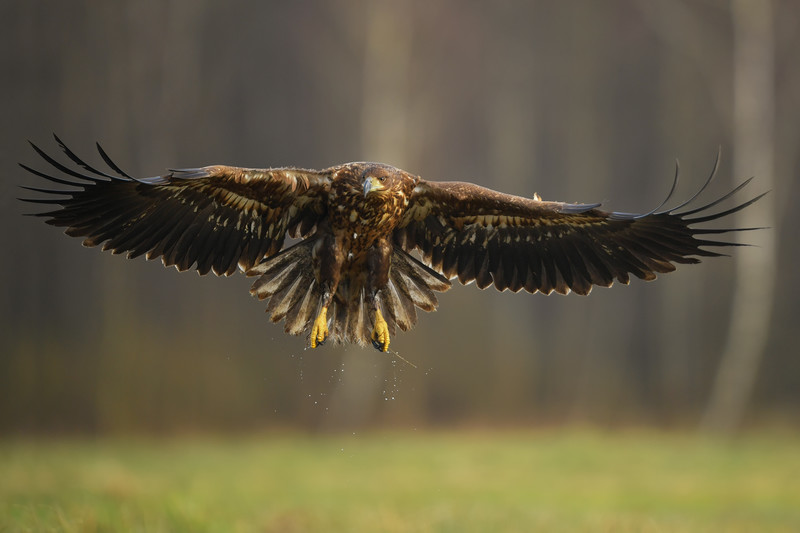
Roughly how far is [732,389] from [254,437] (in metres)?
5.09

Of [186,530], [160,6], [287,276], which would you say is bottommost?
[186,530]

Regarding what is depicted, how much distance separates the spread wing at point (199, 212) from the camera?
4125 mm

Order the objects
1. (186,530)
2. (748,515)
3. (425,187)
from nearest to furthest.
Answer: (425,187) → (186,530) → (748,515)

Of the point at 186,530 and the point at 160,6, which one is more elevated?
the point at 160,6

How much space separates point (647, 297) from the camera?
1077 centimetres

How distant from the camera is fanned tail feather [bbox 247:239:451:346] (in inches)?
181

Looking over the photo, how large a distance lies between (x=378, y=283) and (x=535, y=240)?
2.90 feet

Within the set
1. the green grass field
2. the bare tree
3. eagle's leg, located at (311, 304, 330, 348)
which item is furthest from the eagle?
the bare tree

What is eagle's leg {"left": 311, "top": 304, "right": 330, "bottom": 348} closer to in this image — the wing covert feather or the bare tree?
the wing covert feather

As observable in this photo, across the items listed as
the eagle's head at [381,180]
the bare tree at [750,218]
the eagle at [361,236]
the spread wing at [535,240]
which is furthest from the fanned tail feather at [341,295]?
the bare tree at [750,218]

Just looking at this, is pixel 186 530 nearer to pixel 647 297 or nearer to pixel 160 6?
pixel 160 6

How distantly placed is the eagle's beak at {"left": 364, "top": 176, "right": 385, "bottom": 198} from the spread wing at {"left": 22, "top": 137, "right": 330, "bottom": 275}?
28cm

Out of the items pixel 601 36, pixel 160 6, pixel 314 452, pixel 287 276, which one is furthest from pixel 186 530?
pixel 601 36

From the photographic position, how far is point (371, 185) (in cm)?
417
